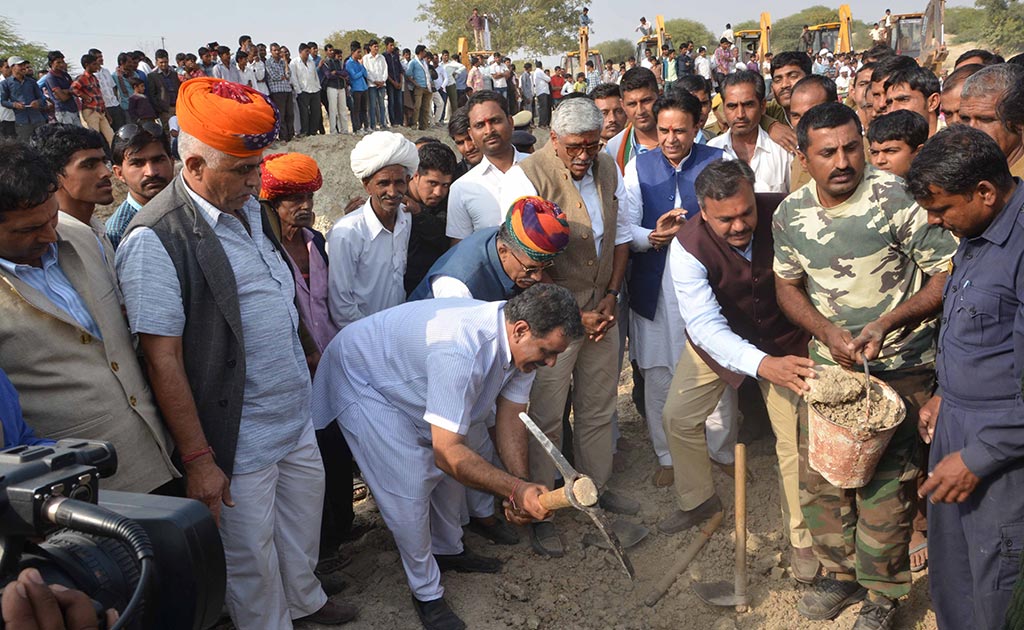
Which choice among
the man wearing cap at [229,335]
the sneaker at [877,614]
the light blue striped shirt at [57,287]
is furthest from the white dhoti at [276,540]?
the sneaker at [877,614]

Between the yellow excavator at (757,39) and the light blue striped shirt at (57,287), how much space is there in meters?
24.1

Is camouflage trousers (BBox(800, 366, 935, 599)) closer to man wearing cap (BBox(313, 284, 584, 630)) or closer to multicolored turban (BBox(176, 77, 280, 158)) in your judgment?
man wearing cap (BBox(313, 284, 584, 630))

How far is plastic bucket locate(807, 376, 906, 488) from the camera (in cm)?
259

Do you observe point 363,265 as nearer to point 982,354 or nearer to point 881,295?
point 881,295

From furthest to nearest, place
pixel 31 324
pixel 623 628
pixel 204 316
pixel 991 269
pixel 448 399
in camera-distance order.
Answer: pixel 623 628 → pixel 448 399 → pixel 204 316 → pixel 991 269 → pixel 31 324

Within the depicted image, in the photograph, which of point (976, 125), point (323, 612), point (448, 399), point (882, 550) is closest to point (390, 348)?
point (448, 399)

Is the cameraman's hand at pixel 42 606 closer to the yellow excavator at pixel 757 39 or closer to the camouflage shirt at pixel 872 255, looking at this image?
the camouflage shirt at pixel 872 255

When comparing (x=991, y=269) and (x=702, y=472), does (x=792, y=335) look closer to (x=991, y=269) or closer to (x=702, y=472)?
(x=702, y=472)

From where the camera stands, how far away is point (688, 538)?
3828 mm

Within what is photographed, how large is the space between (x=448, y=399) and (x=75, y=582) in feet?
5.11

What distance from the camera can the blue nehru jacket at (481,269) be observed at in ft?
11.0

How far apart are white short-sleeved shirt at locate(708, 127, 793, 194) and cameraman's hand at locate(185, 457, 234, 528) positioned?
10.9 feet

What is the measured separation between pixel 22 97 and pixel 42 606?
10.6 metres

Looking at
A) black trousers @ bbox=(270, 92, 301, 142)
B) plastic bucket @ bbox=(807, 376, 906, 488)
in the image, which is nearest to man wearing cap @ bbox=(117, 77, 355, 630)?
plastic bucket @ bbox=(807, 376, 906, 488)
